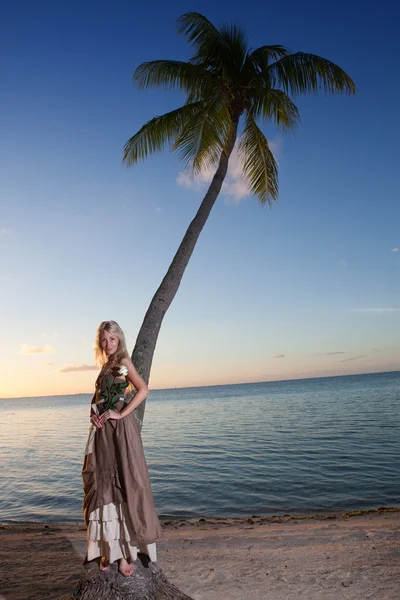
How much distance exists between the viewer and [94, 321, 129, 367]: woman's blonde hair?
4.65 meters

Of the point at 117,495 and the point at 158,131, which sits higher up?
the point at 158,131

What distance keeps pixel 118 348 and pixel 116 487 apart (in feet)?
4.60

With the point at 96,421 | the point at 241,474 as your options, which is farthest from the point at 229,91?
the point at 241,474

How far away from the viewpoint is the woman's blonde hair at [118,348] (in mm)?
4652

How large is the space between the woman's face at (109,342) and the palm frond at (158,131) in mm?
6004

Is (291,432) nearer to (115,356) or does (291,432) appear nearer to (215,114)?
(215,114)

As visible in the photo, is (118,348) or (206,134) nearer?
(118,348)

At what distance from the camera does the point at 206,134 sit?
8250mm

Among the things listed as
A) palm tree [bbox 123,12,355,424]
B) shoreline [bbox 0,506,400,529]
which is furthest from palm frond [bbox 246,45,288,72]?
shoreline [bbox 0,506,400,529]

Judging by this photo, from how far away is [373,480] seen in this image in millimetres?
14875

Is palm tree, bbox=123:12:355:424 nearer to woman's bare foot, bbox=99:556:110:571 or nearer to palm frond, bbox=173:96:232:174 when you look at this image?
palm frond, bbox=173:96:232:174

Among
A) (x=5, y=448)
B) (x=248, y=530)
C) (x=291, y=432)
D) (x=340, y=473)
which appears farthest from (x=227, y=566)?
(x=5, y=448)

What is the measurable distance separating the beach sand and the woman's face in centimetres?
326

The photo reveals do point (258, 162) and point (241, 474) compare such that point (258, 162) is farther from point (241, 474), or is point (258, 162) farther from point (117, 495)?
point (241, 474)
